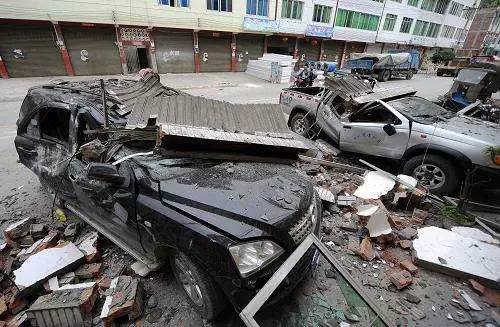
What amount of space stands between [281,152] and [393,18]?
37.3 meters

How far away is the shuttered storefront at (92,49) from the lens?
16.6 metres

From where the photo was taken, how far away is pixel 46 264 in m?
2.84

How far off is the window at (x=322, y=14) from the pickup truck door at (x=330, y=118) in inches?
885

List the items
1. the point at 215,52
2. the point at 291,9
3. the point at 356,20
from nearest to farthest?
1. the point at 215,52
2. the point at 291,9
3. the point at 356,20

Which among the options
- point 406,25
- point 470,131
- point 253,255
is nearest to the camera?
point 253,255

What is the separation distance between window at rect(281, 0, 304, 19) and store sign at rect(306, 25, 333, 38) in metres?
1.55

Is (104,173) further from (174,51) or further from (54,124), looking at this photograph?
(174,51)

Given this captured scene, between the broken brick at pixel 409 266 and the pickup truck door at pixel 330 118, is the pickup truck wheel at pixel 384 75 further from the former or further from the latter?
the broken brick at pixel 409 266

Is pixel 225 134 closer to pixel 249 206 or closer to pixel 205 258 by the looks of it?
pixel 249 206

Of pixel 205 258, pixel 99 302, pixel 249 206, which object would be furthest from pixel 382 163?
pixel 99 302

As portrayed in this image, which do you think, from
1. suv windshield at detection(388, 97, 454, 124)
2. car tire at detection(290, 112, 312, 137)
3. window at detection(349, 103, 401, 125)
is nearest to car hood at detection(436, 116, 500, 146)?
suv windshield at detection(388, 97, 454, 124)

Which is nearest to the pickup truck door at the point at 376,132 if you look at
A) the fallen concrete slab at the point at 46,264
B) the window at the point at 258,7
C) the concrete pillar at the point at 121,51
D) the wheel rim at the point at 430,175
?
the wheel rim at the point at 430,175

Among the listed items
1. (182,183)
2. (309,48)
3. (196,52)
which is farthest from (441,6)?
(182,183)

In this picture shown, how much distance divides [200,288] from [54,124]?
3195 mm
